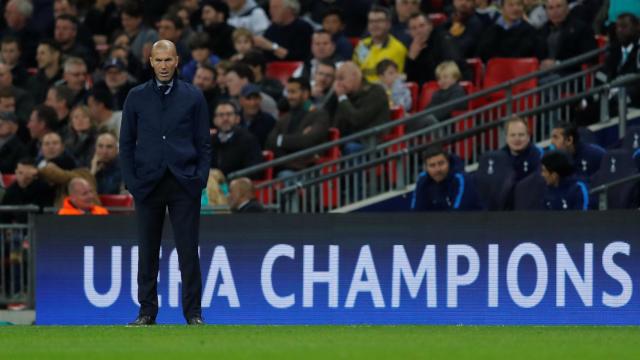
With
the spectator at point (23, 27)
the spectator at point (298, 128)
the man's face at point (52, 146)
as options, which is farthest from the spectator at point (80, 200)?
the spectator at point (23, 27)

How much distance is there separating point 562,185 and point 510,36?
15.5 feet

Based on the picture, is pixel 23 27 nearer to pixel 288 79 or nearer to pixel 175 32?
pixel 175 32

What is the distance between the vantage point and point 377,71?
20.2 metres

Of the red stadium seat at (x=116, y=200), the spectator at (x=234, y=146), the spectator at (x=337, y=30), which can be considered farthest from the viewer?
the spectator at (x=337, y=30)

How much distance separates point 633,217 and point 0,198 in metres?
7.71

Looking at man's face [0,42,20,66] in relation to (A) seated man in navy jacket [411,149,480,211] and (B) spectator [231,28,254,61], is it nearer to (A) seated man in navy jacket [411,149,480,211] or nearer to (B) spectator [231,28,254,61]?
(B) spectator [231,28,254,61]

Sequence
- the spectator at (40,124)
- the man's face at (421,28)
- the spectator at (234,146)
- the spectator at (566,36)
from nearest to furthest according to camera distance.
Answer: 1. the spectator at (234,146)
2. the spectator at (566,36)
3. the man's face at (421,28)
4. the spectator at (40,124)

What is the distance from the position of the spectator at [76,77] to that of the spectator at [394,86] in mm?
4038

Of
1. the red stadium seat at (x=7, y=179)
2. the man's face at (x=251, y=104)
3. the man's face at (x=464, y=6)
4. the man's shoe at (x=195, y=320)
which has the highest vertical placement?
the man's face at (x=464, y=6)

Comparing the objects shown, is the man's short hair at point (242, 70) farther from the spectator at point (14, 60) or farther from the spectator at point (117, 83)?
the spectator at point (14, 60)

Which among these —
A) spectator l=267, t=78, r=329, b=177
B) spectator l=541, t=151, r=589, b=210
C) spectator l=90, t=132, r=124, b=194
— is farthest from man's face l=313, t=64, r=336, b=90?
spectator l=541, t=151, r=589, b=210

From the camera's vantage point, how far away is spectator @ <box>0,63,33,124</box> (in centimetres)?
2166

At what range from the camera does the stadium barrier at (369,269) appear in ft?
46.4

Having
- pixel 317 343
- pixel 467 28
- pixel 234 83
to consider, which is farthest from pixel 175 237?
pixel 467 28
